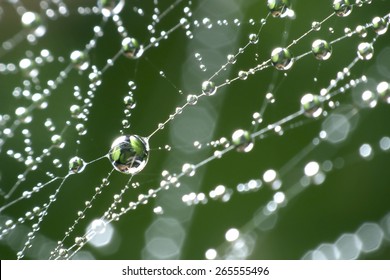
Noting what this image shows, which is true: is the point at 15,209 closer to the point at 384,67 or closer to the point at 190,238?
the point at 190,238

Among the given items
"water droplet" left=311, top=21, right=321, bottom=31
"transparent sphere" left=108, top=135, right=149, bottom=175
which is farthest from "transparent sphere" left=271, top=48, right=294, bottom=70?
"transparent sphere" left=108, top=135, right=149, bottom=175

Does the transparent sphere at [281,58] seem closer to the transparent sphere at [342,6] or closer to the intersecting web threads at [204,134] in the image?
the transparent sphere at [342,6]

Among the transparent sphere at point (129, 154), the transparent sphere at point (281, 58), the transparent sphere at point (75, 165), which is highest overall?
the transparent sphere at point (281, 58)

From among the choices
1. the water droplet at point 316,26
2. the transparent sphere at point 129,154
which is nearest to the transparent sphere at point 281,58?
the water droplet at point 316,26

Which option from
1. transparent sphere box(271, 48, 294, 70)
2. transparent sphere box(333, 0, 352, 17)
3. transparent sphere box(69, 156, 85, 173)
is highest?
transparent sphere box(333, 0, 352, 17)

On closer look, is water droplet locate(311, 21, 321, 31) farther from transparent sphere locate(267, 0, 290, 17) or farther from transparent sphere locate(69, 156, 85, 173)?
transparent sphere locate(69, 156, 85, 173)

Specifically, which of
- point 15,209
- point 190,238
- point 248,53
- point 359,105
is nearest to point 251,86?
point 248,53
